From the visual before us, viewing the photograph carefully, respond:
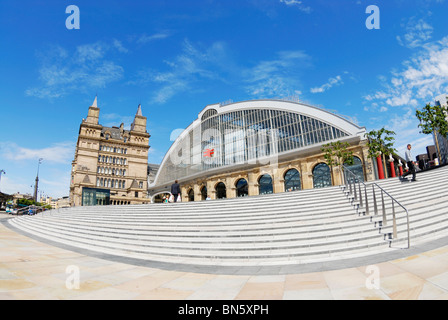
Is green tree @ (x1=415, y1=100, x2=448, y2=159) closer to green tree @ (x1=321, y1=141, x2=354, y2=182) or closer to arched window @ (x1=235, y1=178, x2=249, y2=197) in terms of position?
green tree @ (x1=321, y1=141, x2=354, y2=182)

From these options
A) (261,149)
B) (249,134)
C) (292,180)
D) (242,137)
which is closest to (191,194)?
(242,137)

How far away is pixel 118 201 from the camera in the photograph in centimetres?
6306

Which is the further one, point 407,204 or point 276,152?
point 276,152

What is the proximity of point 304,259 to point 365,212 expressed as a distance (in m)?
4.91

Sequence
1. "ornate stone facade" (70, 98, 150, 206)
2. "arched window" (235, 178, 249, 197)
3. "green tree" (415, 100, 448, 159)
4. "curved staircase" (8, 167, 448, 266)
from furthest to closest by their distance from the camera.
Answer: "ornate stone facade" (70, 98, 150, 206) → "arched window" (235, 178, 249, 197) → "green tree" (415, 100, 448, 159) → "curved staircase" (8, 167, 448, 266)

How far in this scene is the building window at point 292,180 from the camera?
3539cm

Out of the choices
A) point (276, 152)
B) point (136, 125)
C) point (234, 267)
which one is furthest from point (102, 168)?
point (234, 267)

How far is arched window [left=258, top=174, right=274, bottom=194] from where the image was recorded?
125 ft

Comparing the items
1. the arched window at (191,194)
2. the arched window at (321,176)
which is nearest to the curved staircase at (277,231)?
the arched window at (321,176)

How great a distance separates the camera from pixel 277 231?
31.4ft

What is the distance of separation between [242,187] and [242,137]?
920 centimetres

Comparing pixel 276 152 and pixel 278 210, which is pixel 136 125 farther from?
pixel 278 210

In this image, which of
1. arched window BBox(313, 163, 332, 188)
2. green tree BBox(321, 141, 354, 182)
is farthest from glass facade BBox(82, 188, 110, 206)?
green tree BBox(321, 141, 354, 182)
